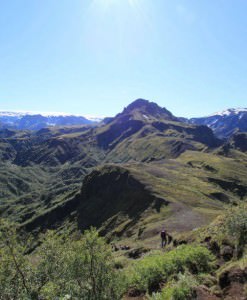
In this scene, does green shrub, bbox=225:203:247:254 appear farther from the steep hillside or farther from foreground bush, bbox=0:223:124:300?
the steep hillside

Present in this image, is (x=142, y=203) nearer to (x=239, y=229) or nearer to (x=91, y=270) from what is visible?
(x=239, y=229)

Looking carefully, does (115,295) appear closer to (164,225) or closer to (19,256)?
(19,256)

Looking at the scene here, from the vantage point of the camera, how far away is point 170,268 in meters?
Result: 28.1

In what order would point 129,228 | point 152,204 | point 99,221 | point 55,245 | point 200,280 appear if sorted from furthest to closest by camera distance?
1. point 99,221
2. point 152,204
3. point 129,228
4. point 200,280
5. point 55,245

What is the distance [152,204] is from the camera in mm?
120312

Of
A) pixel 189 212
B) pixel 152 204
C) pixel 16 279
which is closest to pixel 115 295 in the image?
pixel 16 279

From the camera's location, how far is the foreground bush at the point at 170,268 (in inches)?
1089

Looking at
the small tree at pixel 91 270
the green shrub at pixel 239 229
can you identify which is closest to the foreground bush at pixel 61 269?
the small tree at pixel 91 270

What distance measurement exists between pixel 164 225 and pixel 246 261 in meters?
68.2

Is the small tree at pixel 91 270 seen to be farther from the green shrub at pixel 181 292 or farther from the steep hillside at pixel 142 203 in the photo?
the steep hillside at pixel 142 203

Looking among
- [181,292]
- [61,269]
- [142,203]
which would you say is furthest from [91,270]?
[142,203]

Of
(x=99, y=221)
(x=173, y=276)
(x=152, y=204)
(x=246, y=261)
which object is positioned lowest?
(x=99, y=221)

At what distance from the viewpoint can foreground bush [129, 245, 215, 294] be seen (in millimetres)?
27672

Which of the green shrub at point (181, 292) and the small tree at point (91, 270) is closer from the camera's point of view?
the green shrub at point (181, 292)
